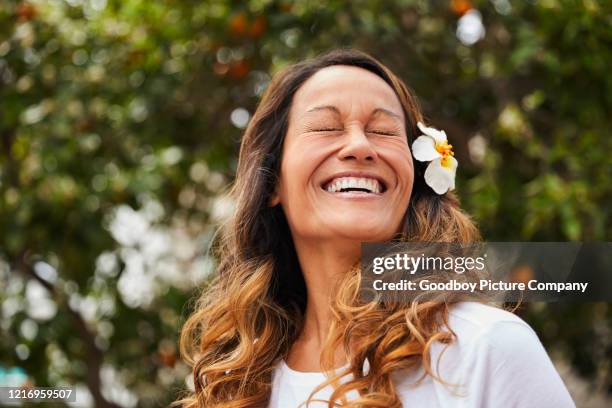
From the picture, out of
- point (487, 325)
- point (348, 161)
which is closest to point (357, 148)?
point (348, 161)

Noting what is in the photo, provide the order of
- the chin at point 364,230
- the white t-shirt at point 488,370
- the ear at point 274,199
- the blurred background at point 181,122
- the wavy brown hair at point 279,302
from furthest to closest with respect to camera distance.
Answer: the blurred background at point 181,122 < the ear at point 274,199 < the chin at point 364,230 < the wavy brown hair at point 279,302 < the white t-shirt at point 488,370

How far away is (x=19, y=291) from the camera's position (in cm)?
401

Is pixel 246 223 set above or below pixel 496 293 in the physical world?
above

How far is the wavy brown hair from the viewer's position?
1613 millimetres

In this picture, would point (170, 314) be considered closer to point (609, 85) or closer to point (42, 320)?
point (42, 320)

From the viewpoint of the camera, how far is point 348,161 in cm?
179

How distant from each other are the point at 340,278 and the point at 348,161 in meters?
0.25

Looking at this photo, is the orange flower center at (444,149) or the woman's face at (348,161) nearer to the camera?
the woman's face at (348,161)

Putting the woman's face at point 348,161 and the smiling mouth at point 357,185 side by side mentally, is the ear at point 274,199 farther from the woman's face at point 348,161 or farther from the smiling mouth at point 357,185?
the smiling mouth at point 357,185

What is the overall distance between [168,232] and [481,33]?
2.14 m

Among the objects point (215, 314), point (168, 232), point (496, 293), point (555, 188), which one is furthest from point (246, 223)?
point (168, 232)

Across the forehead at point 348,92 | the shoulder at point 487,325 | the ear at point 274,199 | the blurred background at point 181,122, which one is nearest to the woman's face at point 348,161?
the forehead at point 348,92

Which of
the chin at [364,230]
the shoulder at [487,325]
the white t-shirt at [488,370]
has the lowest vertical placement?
the white t-shirt at [488,370]

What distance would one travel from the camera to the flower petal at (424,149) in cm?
187
